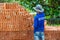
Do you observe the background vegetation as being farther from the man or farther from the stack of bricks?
the man

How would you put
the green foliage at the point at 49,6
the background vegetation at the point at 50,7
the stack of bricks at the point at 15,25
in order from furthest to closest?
the green foliage at the point at 49,6, the background vegetation at the point at 50,7, the stack of bricks at the point at 15,25

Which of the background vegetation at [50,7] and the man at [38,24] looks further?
the background vegetation at [50,7]

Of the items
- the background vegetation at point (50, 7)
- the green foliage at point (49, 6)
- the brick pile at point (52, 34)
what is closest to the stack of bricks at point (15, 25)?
the brick pile at point (52, 34)

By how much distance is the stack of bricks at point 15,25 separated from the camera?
29.9 ft

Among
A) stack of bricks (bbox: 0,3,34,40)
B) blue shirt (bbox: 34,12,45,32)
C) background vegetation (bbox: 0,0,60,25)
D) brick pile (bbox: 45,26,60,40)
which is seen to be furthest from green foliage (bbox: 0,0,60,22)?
blue shirt (bbox: 34,12,45,32)

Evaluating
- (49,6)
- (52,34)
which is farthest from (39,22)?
(49,6)

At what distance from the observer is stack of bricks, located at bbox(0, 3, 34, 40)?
9.12 m

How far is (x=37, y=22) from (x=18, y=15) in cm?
104

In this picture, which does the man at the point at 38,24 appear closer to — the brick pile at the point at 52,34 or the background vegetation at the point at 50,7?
the brick pile at the point at 52,34

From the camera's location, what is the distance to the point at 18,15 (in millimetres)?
9203

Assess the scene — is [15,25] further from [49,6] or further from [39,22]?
[49,6]

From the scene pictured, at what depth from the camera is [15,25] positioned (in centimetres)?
916

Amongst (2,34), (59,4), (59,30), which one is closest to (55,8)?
(59,4)

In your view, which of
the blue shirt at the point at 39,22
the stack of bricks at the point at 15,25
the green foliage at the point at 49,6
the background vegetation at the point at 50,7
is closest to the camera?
the blue shirt at the point at 39,22
